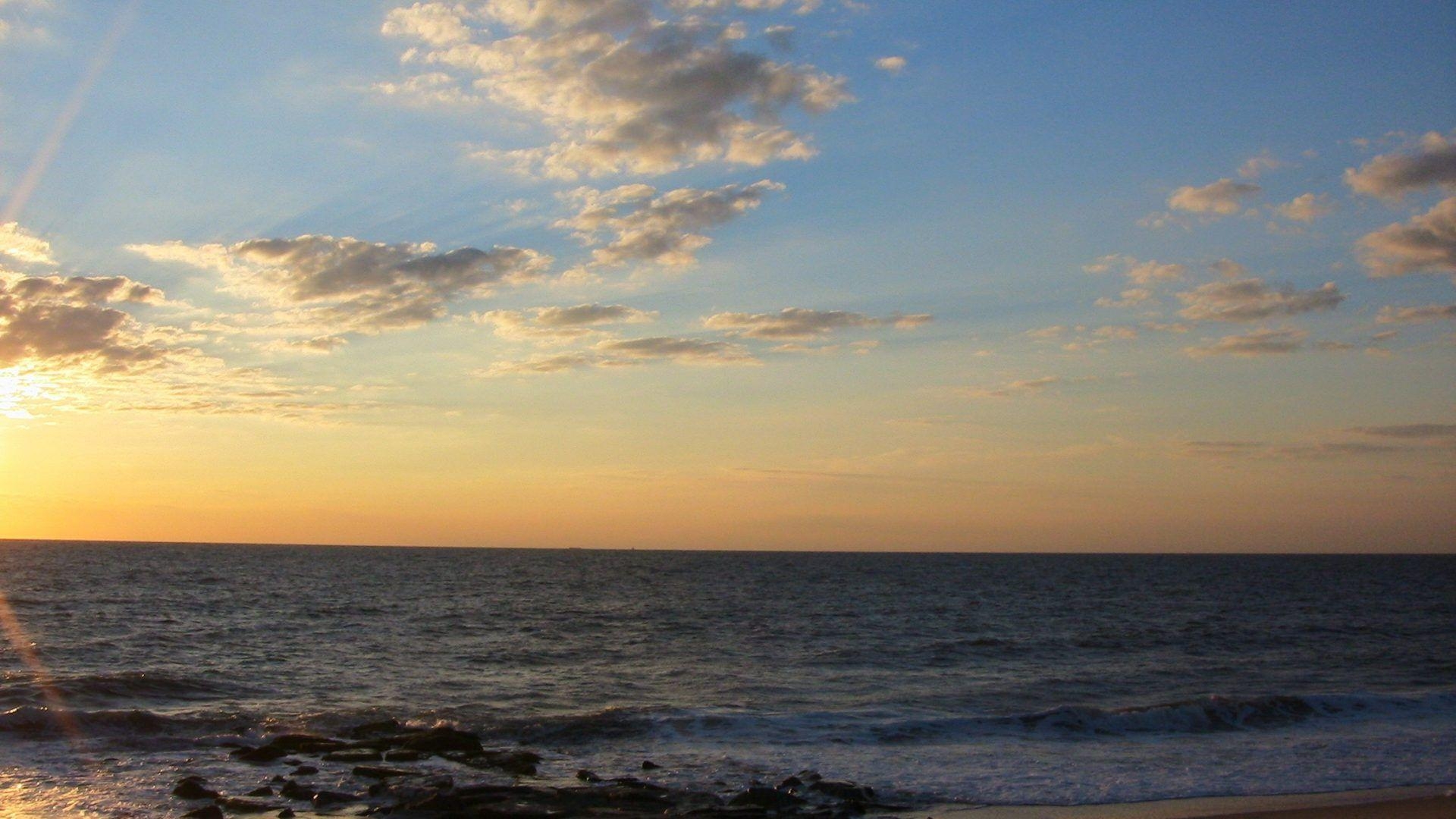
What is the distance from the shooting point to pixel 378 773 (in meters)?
17.3

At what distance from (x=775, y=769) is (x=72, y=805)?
437 inches

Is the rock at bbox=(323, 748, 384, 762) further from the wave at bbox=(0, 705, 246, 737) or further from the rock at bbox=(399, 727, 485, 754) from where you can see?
the wave at bbox=(0, 705, 246, 737)

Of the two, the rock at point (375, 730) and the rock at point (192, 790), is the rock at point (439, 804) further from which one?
the rock at point (375, 730)

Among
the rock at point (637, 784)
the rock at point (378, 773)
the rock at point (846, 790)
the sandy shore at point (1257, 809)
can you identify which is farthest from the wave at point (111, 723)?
the sandy shore at point (1257, 809)

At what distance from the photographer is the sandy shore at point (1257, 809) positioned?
15656mm

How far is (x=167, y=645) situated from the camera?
3550 centimetres

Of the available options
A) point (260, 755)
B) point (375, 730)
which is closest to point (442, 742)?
point (375, 730)

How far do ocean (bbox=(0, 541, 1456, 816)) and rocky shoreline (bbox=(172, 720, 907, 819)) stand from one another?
550 mm

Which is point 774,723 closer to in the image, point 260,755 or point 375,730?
point 375,730

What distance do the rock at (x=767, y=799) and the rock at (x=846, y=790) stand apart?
24.7 inches

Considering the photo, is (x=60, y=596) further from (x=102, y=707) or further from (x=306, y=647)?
(x=102, y=707)

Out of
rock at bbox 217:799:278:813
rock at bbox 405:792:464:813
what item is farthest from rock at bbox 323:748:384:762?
rock at bbox 405:792:464:813

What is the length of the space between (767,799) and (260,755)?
9417mm

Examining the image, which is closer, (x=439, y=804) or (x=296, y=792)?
(x=439, y=804)
